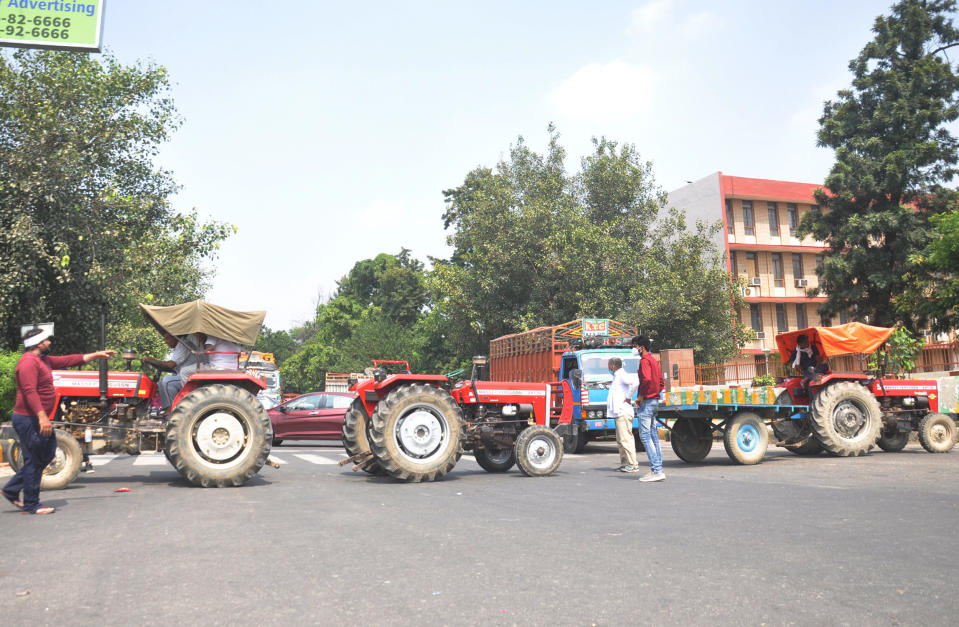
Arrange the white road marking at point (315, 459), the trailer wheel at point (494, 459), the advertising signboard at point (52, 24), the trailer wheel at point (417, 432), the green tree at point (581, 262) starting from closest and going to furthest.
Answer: the advertising signboard at point (52, 24), the trailer wheel at point (417, 432), the trailer wheel at point (494, 459), the white road marking at point (315, 459), the green tree at point (581, 262)

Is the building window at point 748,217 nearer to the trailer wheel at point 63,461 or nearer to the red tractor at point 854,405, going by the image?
the red tractor at point 854,405

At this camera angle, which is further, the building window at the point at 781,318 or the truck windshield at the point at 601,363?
the building window at the point at 781,318

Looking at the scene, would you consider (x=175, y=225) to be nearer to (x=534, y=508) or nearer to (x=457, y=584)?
(x=534, y=508)

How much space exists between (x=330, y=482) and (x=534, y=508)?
390 centimetres

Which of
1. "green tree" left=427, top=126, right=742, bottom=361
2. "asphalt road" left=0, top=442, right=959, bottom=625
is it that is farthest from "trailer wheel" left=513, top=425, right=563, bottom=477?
"green tree" left=427, top=126, right=742, bottom=361

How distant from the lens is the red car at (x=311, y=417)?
20.4 meters

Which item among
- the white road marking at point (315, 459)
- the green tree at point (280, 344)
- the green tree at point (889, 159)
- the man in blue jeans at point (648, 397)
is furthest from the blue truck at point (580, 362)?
the green tree at point (280, 344)

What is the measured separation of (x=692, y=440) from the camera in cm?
1420

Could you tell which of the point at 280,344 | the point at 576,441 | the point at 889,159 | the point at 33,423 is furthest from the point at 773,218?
the point at 280,344

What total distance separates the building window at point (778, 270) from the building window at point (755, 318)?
76.2 inches

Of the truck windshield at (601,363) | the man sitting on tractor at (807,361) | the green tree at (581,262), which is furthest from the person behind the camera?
the green tree at (581,262)

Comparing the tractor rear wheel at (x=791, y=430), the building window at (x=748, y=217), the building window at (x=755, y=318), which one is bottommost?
the tractor rear wheel at (x=791, y=430)

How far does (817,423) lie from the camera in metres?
13.9

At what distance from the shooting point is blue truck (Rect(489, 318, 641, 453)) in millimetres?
16484
